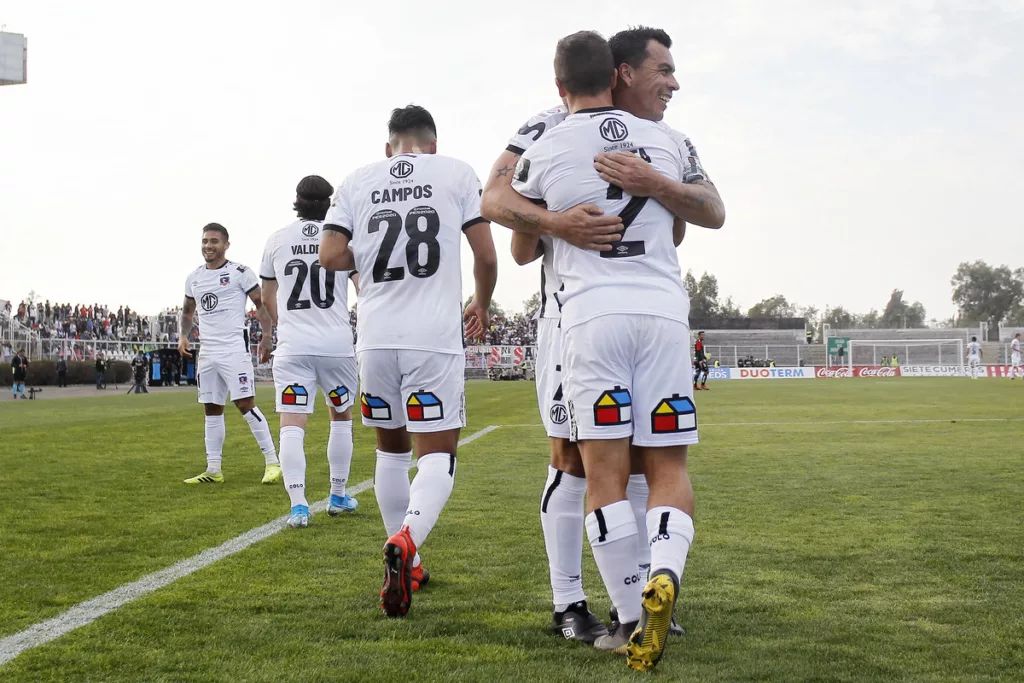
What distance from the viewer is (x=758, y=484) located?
305 inches

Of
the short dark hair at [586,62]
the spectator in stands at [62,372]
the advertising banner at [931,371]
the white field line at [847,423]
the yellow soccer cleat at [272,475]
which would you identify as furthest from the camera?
the advertising banner at [931,371]

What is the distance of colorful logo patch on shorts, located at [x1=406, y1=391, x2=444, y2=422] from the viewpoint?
4133 millimetres

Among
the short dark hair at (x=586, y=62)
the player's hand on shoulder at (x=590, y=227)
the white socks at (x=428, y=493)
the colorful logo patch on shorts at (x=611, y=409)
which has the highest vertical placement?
the short dark hair at (x=586, y=62)

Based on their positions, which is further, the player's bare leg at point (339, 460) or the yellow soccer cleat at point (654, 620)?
the player's bare leg at point (339, 460)

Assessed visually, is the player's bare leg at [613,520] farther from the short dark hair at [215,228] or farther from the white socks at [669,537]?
the short dark hair at [215,228]

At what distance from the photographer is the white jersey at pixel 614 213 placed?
3033 millimetres

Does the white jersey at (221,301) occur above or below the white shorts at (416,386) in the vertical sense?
above

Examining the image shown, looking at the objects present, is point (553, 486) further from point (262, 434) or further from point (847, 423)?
point (847, 423)

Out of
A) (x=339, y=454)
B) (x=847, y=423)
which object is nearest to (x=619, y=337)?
(x=339, y=454)

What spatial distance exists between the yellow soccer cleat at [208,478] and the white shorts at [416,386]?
14.9 ft

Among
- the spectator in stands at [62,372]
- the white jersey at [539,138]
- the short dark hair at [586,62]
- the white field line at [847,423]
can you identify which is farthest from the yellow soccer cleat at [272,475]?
the spectator in stands at [62,372]

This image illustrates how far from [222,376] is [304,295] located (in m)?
2.74

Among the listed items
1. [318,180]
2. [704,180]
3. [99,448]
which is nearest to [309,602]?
[704,180]

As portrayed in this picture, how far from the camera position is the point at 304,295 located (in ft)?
20.3
